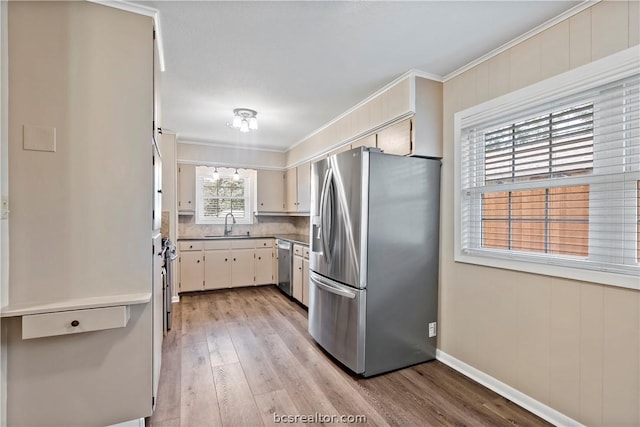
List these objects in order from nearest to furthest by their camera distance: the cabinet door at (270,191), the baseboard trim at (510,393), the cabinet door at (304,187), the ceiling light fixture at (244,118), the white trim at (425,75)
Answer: the baseboard trim at (510,393) < the white trim at (425,75) < the ceiling light fixture at (244,118) < the cabinet door at (304,187) < the cabinet door at (270,191)

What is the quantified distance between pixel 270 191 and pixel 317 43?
3588 mm

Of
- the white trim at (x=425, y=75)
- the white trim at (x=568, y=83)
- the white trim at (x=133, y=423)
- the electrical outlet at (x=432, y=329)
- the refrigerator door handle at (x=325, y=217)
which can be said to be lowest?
the white trim at (x=133, y=423)

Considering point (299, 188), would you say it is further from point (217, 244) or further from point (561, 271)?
point (561, 271)

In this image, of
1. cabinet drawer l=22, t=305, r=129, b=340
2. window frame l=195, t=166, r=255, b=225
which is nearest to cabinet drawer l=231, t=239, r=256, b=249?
window frame l=195, t=166, r=255, b=225

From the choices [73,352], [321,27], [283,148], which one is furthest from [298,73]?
[283,148]

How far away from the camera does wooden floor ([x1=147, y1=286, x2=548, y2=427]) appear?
1890 mm

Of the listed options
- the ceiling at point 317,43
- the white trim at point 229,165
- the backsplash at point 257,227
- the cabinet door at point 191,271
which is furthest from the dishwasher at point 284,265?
the ceiling at point 317,43

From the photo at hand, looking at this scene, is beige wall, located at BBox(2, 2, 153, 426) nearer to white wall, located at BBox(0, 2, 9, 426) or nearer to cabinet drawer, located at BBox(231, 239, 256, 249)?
white wall, located at BBox(0, 2, 9, 426)

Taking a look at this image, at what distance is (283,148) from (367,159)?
133 inches

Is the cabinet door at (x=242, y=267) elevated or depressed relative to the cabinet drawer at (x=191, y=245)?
depressed

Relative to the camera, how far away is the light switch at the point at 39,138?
1490mm

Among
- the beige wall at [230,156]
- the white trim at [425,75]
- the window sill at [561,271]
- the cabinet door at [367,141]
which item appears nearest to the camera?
the window sill at [561,271]

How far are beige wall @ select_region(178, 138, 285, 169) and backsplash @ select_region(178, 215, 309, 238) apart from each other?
1.00m

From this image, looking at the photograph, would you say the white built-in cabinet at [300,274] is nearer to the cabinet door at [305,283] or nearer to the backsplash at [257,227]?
the cabinet door at [305,283]
